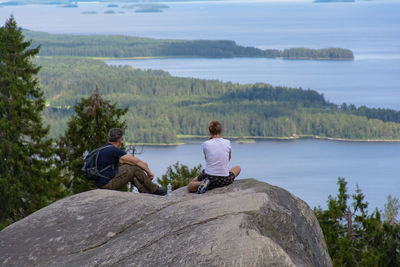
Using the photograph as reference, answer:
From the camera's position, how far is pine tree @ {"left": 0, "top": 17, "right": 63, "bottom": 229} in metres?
32.9

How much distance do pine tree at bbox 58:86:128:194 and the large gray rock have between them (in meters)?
18.7

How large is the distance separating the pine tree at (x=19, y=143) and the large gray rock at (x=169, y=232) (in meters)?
24.0

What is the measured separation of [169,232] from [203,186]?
302 cm

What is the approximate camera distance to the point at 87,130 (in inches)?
1164

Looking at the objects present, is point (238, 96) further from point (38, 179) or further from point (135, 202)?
point (135, 202)

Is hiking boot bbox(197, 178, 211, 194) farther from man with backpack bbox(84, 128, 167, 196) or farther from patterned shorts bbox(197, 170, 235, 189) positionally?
man with backpack bbox(84, 128, 167, 196)

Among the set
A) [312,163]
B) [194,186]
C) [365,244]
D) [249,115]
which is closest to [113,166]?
[194,186]

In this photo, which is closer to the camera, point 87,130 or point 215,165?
point 215,165

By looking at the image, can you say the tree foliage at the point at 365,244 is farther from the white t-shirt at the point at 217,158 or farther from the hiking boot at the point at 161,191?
the hiking boot at the point at 161,191

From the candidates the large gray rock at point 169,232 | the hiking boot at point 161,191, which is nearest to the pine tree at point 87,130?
the hiking boot at point 161,191

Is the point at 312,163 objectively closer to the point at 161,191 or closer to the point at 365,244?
the point at 365,244

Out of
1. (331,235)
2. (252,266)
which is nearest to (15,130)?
(331,235)

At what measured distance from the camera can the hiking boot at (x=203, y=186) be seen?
35.5 feet

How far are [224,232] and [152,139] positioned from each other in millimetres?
144319
